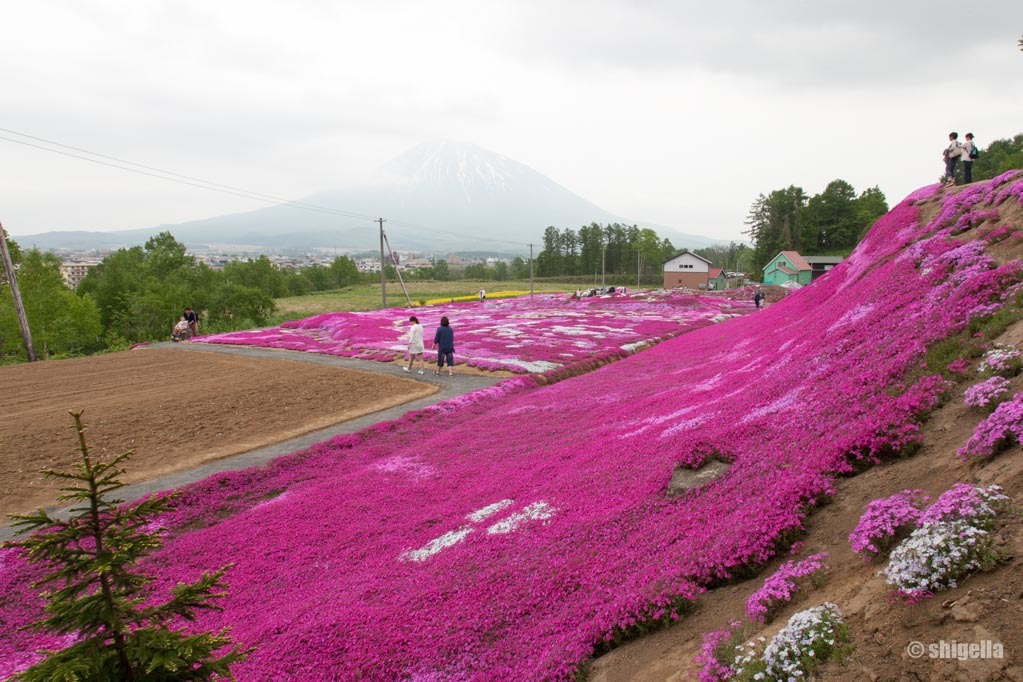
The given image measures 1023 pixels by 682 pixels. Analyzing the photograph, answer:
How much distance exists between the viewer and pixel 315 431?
18.9 meters

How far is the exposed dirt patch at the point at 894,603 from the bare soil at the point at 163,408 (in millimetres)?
11977

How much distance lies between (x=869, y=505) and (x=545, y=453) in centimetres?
790

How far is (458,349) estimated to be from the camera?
35.5 m

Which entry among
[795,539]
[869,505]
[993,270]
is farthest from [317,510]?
[993,270]

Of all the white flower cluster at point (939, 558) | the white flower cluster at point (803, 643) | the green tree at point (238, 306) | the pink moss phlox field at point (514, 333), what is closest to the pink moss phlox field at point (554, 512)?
the white flower cluster at point (803, 643)

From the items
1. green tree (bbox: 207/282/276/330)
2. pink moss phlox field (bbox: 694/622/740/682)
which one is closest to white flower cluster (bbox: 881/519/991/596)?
pink moss phlox field (bbox: 694/622/740/682)

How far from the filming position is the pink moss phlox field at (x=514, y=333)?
33.2 meters

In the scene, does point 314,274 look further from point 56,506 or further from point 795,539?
point 795,539

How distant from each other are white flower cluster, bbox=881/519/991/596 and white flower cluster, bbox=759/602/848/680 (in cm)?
62

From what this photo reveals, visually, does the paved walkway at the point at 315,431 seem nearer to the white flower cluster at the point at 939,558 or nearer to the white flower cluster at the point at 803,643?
the white flower cluster at the point at 803,643

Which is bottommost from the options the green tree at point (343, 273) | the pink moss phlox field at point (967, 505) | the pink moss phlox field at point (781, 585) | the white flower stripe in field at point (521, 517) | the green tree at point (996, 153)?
the white flower stripe in field at point (521, 517)

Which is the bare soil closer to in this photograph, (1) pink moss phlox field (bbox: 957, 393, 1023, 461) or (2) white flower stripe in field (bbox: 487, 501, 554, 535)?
(2) white flower stripe in field (bbox: 487, 501, 554, 535)

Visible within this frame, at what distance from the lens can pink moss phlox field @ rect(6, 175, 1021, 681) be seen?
6348mm

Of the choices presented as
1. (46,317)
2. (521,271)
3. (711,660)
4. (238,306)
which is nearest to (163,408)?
(711,660)
